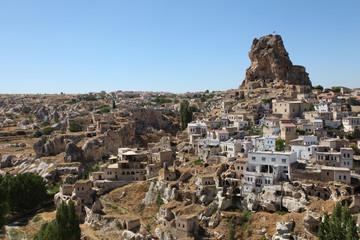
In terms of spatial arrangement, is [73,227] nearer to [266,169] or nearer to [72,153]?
[266,169]

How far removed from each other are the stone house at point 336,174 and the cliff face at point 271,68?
137 feet

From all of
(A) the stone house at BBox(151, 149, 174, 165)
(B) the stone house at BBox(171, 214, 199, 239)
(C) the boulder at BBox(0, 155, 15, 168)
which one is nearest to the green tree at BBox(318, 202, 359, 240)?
(B) the stone house at BBox(171, 214, 199, 239)

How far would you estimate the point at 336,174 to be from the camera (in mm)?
31578

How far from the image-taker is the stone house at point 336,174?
31.3 m

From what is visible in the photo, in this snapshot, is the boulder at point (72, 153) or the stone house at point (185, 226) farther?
the boulder at point (72, 153)

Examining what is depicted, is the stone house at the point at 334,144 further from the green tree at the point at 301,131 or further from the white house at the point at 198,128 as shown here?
the white house at the point at 198,128

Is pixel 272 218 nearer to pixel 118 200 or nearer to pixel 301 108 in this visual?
pixel 118 200

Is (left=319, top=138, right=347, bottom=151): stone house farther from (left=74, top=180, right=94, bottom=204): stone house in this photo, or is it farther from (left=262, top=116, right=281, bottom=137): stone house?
(left=74, top=180, right=94, bottom=204): stone house

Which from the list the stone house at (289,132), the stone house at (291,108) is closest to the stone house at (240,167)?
the stone house at (289,132)

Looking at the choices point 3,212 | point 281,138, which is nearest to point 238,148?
point 281,138

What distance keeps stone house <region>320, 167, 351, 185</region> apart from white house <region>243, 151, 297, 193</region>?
330cm

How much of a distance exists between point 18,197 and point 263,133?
3440cm

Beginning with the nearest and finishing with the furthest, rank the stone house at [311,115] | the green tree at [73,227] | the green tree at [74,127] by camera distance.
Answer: the green tree at [73,227], the stone house at [311,115], the green tree at [74,127]

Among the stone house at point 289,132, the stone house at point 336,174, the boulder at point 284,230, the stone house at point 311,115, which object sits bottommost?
the boulder at point 284,230
